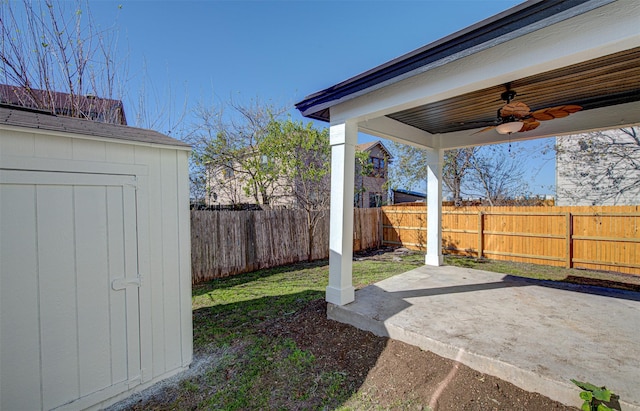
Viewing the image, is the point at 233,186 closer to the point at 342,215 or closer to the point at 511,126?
the point at 342,215

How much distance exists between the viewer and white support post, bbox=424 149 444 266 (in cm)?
608

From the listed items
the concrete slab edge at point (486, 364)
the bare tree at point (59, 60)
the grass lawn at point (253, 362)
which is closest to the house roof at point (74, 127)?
the grass lawn at point (253, 362)

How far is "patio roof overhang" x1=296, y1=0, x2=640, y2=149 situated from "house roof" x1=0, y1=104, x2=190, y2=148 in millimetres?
2171

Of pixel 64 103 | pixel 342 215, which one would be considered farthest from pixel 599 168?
pixel 64 103

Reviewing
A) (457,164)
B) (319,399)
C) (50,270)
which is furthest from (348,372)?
(457,164)

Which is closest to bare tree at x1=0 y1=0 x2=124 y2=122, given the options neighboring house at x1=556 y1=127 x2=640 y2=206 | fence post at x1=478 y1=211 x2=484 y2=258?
fence post at x1=478 y1=211 x2=484 y2=258

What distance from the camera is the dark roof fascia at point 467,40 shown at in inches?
80.4

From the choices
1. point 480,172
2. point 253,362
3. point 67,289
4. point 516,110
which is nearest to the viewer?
point 67,289

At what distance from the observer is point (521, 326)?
3045 millimetres

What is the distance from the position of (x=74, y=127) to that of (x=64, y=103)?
4.41m

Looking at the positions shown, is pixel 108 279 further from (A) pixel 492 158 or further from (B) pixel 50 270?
(A) pixel 492 158

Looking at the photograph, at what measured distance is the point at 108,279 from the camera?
229cm

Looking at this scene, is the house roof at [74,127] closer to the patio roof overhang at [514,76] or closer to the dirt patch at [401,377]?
the patio roof overhang at [514,76]

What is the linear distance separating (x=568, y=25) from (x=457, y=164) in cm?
1169
